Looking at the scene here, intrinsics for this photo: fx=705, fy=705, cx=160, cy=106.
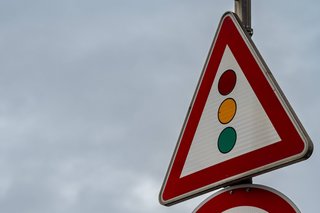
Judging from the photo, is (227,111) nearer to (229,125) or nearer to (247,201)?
(229,125)

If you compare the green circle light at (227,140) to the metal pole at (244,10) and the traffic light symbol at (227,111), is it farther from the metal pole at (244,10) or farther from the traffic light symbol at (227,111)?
the metal pole at (244,10)

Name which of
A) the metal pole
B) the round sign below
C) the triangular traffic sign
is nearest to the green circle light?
the triangular traffic sign

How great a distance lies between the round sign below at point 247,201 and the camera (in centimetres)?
225

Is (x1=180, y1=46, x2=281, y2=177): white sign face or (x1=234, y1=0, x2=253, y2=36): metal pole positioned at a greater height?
(x1=234, y1=0, x2=253, y2=36): metal pole

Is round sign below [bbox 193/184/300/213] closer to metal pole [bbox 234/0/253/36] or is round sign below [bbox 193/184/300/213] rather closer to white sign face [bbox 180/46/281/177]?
white sign face [bbox 180/46/281/177]

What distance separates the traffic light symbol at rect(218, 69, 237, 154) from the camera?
2.44 metres

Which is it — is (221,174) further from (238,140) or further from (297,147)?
(297,147)

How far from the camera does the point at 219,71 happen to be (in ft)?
8.64

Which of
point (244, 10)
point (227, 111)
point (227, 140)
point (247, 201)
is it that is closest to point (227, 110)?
point (227, 111)

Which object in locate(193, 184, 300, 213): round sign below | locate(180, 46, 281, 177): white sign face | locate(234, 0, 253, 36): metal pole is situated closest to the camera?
locate(193, 184, 300, 213): round sign below

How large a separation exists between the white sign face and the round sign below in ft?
0.38

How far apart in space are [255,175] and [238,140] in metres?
0.15

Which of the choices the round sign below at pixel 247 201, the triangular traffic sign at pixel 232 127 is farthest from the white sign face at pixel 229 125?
the round sign below at pixel 247 201

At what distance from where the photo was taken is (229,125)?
8.07 ft
